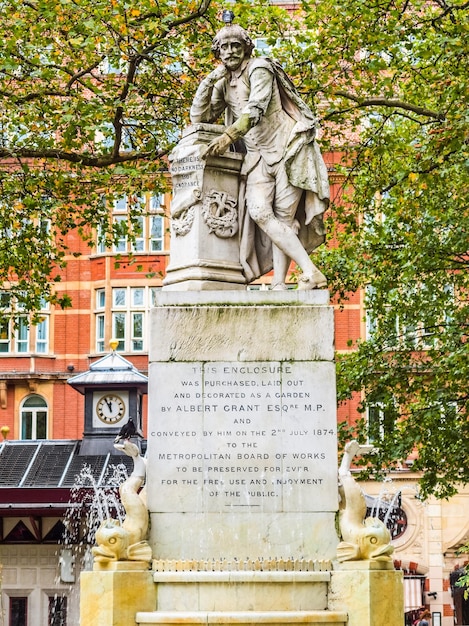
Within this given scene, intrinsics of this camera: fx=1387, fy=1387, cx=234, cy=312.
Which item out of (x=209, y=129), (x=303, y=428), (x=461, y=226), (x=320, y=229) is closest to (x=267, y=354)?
(x=303, y=428)

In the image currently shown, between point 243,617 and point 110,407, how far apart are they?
2455cm

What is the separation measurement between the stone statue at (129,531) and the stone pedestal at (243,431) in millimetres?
171

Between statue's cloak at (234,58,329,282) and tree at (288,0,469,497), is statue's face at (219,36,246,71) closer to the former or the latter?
statue's cloak at (234,58,329,282)

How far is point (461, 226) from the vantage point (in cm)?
2619

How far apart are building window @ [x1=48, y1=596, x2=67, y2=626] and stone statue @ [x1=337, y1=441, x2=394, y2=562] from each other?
1880 cm

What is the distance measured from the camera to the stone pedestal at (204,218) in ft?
42.8

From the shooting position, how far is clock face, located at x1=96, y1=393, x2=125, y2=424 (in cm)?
3519

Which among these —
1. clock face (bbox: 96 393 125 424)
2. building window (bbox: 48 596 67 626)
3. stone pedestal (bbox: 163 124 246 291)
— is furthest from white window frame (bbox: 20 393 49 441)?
stone pedestal (bbox: 163 124 246 291)

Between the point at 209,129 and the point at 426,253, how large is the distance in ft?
46.6

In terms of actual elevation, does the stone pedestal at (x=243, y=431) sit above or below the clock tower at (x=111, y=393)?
below

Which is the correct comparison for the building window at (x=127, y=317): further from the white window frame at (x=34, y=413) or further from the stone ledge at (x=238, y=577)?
the stone ledge at (x=238, y=577)

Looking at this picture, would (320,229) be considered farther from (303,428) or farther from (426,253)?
(426,253)

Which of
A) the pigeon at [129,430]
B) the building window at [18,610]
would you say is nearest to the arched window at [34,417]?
the pigeon at [129,430]

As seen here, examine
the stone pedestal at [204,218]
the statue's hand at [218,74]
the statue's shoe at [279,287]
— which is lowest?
the statue's shoe at [279,287]
